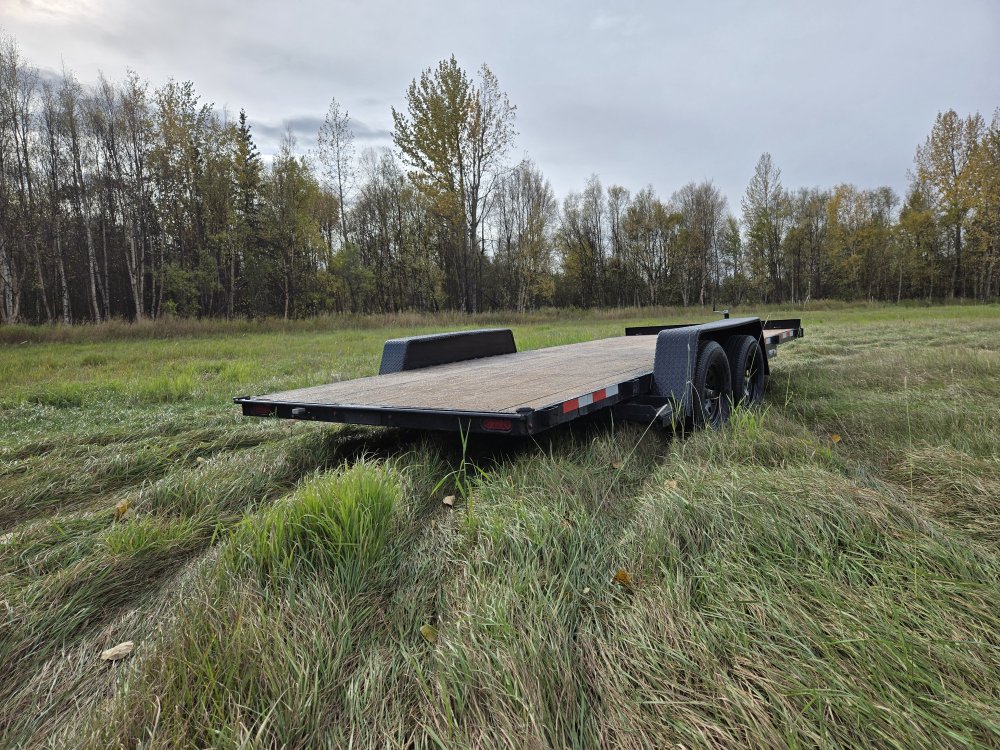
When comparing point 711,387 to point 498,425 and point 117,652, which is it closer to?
point 498,425

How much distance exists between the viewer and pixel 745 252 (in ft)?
159

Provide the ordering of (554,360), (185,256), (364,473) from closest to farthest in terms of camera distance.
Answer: (364,473) < (554,360) < (185,256)

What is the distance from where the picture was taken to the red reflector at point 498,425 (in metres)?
2.40

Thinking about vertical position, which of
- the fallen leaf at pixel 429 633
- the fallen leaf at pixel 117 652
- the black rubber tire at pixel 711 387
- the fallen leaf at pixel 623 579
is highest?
the black rubber tire at pixel 711 387

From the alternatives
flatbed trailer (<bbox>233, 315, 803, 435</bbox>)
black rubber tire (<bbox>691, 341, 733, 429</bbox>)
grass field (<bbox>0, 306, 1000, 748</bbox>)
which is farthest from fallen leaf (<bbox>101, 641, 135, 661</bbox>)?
black rubber tire (<bbox>691, 341, 733, 429</bbox>)

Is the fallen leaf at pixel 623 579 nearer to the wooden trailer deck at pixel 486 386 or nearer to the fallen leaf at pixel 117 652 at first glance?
the wooden trailer deck at pixel 486 386

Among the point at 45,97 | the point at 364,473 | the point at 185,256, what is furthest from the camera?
the point at 185,256

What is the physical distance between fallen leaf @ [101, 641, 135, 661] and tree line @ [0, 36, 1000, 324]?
77.9 feet

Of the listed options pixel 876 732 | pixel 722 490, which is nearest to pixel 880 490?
pixel 722 490

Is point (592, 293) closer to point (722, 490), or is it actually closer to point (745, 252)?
point (745, 252)

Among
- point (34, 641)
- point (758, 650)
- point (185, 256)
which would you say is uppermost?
point (185, 256)

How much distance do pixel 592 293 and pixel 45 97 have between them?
131 ft

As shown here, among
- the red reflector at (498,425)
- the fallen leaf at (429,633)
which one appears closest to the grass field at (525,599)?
the fallen leaf at (429,633)

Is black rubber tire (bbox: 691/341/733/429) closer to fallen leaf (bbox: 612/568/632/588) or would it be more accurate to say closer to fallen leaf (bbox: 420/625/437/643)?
fallen leaf (bbox: 612/568/632/588)
